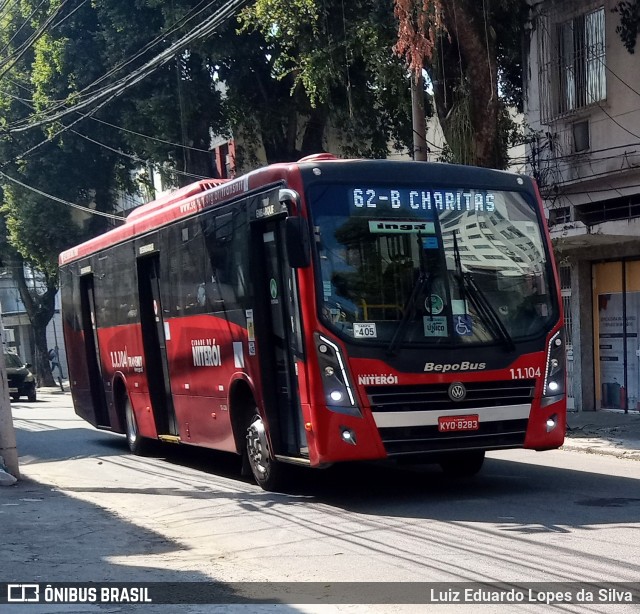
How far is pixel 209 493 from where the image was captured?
38.7 ft

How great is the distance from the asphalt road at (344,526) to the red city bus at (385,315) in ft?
1.81

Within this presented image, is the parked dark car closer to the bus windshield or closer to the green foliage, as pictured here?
the green foliage

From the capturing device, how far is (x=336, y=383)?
9.58 metres

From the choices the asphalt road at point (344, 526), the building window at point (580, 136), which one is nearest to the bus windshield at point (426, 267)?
the asphalt road at point (344, 526)

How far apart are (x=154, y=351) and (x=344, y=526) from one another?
258 inches

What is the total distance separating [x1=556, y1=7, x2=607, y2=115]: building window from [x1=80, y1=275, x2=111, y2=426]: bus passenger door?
9267 mm

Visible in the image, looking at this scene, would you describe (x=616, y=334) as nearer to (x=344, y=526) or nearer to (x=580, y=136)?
(x=580, y=136)

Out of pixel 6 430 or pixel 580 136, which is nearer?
pixel 6 430

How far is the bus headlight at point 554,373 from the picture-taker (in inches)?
404

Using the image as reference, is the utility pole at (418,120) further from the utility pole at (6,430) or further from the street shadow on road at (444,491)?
the utility pole at (6,430)

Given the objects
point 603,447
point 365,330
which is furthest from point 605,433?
point 365,330

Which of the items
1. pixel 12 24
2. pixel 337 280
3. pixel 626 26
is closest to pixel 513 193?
pixel 337 280

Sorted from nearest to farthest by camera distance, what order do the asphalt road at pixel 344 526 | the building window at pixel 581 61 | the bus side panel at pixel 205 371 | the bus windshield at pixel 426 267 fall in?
1. the asphalt road at pixel 344 526
2. the bus windshield at pixel 426 267
3. the bus side panel at pixel 205 371
4. the building window at pixel 581 61

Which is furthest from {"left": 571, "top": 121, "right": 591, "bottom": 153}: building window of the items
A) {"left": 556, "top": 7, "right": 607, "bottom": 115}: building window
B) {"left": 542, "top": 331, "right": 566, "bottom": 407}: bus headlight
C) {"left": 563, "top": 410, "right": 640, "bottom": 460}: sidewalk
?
{"left": 542, "top": 331, "right": 566, "bottom": 407}: bus headlight
